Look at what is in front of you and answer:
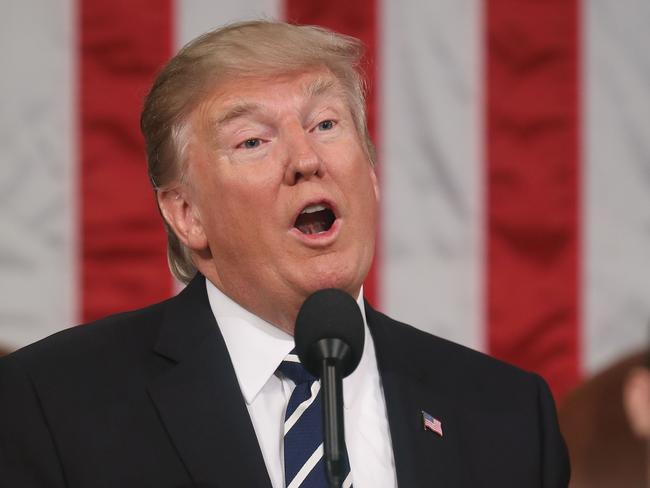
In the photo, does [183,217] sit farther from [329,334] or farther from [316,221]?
[329,334]

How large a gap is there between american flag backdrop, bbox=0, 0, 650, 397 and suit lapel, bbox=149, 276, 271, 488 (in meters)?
1.17

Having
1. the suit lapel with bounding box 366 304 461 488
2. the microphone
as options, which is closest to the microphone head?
the microphone

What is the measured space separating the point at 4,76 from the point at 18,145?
174mm

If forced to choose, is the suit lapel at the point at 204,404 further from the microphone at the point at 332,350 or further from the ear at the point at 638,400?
Result: the ear at the point at 638,400

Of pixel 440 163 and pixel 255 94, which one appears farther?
pixel 440 163

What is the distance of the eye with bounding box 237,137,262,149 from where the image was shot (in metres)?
1.93

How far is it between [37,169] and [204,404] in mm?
1408

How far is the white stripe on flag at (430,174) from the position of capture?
127 inches

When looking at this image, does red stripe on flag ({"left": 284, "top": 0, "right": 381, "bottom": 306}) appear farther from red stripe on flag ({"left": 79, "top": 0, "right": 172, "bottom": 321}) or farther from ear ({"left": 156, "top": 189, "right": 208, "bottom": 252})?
ear ({"left": 156, "top": 189, "right": 208, "bottom": 252})

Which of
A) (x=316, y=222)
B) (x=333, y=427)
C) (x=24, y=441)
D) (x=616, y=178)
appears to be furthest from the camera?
(x=616, y=178)

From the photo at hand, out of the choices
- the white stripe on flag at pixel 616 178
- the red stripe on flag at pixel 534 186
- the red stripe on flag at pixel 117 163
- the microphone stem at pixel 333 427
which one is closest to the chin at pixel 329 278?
the microphone stem at pixel 333 427

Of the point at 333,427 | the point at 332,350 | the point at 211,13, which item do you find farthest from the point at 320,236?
the point at 211,13

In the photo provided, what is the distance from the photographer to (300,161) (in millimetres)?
1869

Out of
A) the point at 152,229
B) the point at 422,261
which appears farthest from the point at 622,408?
the point at 152,229
